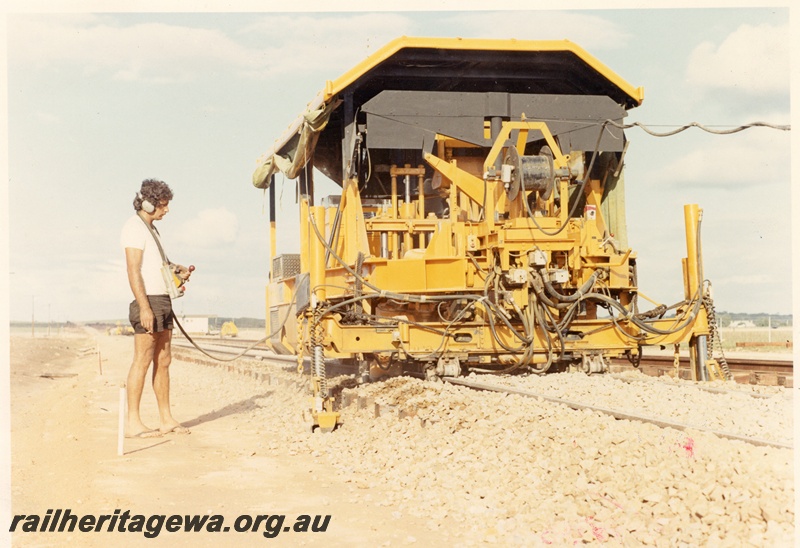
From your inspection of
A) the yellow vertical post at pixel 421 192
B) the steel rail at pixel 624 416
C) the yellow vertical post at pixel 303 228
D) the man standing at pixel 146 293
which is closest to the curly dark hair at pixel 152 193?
the man standing at pixel 146 293

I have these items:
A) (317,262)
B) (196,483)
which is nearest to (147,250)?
(317,262)

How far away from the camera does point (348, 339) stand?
29.7 ft

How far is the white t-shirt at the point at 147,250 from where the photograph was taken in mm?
7656

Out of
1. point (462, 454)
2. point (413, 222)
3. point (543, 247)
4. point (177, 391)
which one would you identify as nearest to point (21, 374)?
point (177, 391)

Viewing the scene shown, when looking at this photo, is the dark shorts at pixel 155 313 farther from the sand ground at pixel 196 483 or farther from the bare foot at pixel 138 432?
the sand ground at pixel 196 483

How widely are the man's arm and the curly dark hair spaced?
0.48 metres

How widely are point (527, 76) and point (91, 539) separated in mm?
Answer: 7667

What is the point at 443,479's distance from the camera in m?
5.66

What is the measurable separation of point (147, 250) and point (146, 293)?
0.38 meters

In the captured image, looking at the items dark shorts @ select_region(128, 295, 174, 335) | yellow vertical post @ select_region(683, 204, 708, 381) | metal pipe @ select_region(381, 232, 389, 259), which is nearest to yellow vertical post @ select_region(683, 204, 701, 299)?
yellow vertical post @ select_region(683, 204, 708, 381)

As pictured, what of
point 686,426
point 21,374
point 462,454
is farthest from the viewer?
point 21,374

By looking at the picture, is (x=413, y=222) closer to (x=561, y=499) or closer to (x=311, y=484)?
(x=311, y=484)

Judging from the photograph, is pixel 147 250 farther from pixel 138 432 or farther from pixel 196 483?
pixel 196 483

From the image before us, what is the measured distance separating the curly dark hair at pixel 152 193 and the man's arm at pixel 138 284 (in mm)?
481
